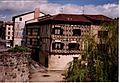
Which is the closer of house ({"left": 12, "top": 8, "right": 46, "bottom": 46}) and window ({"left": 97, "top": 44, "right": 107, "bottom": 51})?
window ({"left": 97, "top": 44, "right": 107, "bottom": 51})

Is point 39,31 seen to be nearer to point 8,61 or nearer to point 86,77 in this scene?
point 8,61

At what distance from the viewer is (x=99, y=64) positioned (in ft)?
10.5

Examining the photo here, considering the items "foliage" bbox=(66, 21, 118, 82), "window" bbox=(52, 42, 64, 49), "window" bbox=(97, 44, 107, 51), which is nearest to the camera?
"foliage" bbox=(66, 21, 118, 82)

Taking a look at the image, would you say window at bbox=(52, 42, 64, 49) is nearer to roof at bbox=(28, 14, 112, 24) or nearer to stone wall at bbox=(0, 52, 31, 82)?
roof at bbox=(28, 14, 112, 24)

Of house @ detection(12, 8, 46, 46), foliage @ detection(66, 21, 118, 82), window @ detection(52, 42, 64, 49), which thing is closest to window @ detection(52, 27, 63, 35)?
window @ detection(52, 42, 64, 49)

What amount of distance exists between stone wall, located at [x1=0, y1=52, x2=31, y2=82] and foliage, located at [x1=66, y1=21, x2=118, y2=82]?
659 mm

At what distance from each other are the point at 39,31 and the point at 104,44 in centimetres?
242

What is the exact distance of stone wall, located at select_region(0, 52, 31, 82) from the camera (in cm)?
349

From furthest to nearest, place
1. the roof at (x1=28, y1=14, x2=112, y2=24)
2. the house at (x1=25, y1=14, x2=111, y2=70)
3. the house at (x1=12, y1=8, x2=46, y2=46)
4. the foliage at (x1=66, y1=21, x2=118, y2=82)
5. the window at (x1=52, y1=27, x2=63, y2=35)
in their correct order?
1. the window at (x1=52, y1=27, x2=63, y2=35)
2. the house at (x1=25, y1=14, x2=111, y2=70)
3. the house at (x1=12, y1=8, x2=46, y2=46)
4. the roof at (x1=28, y1=14, x2=112, y2=24)
5. the foliage at (x1=66, y1=21, x2=118, y2=82)

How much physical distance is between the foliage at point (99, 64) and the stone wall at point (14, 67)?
25.9 inches

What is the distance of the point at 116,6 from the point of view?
3.36 m

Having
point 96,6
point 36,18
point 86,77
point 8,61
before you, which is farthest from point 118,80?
point 36,18

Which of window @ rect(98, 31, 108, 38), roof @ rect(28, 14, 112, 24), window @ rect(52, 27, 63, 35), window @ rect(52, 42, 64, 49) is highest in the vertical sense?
roof @ rect(28, 14, 112, 24)

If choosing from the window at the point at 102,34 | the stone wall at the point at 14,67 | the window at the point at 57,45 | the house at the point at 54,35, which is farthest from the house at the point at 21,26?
the window at the point at 102,34
